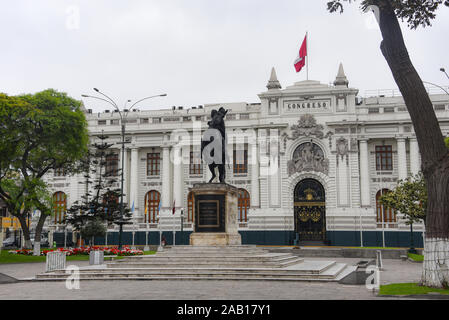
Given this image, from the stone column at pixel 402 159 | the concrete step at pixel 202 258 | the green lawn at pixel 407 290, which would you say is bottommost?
the green lawn at pixel 407 290

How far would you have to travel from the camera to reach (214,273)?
16688 millimetres

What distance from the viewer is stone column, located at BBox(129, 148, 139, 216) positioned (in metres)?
48.9

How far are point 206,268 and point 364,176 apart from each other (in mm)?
30470

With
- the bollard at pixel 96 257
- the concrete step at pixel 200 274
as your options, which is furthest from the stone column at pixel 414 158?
the bollard at pixel 96 257

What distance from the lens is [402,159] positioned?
1757 inches

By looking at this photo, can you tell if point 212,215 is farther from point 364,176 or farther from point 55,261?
point 364,176

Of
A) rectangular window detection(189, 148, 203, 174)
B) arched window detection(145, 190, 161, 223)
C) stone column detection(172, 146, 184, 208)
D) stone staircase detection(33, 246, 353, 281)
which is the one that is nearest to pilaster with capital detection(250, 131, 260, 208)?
rectangular window detection(189, 148, 203, 174)

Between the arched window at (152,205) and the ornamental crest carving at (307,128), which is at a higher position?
the ornamental crest carving at (307,128)

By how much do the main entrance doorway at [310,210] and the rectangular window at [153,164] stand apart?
13816mm

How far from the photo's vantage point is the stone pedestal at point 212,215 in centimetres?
2012

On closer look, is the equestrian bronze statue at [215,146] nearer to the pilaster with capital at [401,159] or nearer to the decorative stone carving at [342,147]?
the decorative stone carving at [342,147]

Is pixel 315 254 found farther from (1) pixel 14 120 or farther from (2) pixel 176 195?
(1) pixel 14 120

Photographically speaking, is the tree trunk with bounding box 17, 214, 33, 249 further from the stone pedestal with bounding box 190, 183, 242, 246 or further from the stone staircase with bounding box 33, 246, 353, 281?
the stone pedestal with bounding box 190, 183, 242, 246
